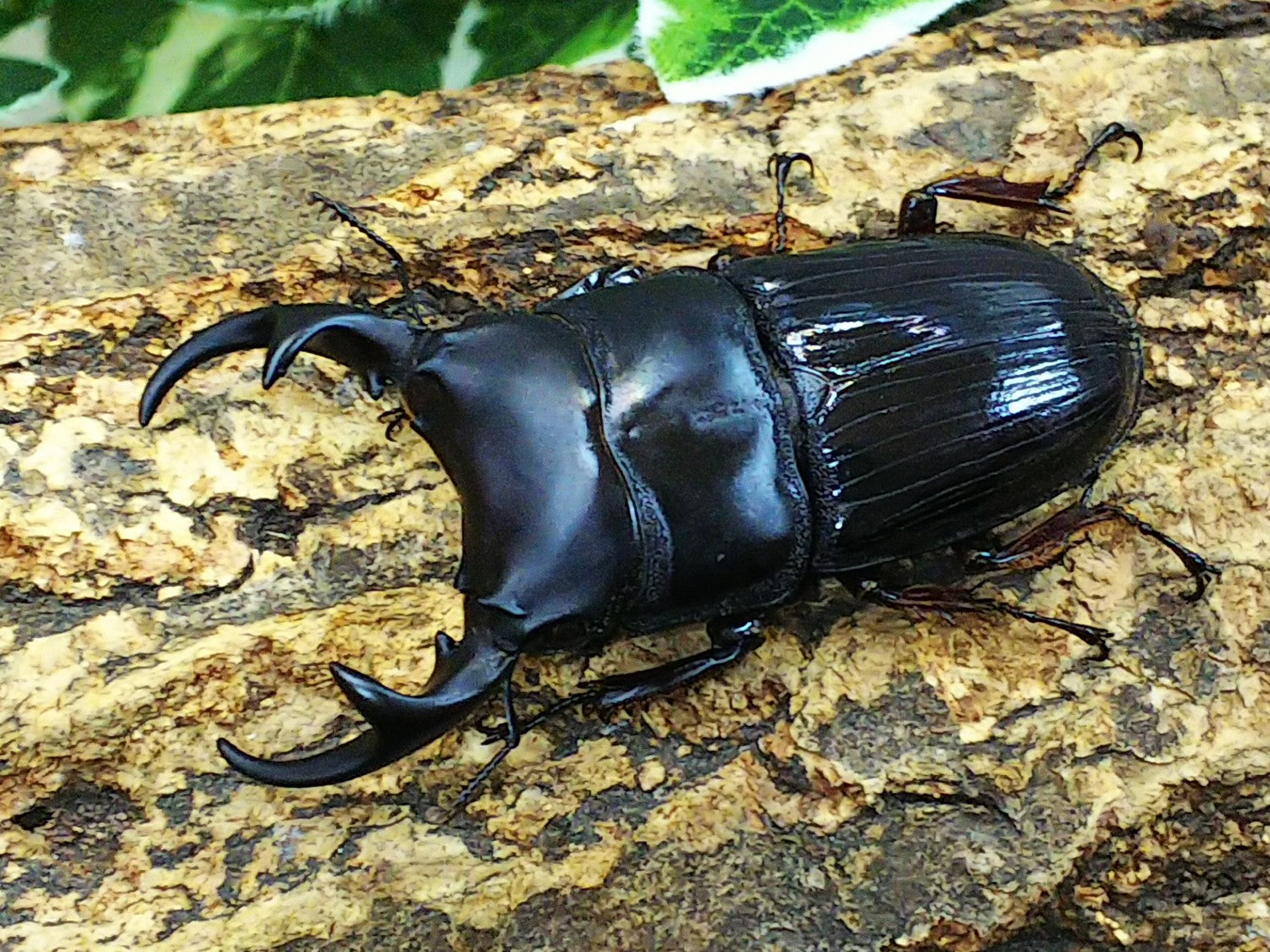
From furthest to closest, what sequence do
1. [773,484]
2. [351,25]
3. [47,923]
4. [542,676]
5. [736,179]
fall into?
1. [351,25]
2. [736,179]
3. [542,676]
4. [773,484]
5. [47,923]

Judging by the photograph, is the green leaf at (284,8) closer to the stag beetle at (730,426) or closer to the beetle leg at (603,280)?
the stag beetle at (730,426)

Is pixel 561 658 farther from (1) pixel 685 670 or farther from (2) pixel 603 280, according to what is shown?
(2) pixel 603 280

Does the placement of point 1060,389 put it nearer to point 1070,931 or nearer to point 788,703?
point 788,703

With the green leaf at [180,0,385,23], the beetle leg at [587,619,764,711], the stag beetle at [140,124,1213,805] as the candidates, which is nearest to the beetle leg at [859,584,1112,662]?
the stag beetle at [140,124,1213,805]

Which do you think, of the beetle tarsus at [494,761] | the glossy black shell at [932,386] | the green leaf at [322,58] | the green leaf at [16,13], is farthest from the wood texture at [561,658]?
the green leaf at [16,13]

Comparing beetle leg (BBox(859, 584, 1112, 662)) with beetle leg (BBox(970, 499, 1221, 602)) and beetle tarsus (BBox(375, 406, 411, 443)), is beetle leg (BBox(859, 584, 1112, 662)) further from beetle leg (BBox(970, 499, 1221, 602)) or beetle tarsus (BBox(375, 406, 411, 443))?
beetle tarsus (BBox(375, 406, 411, 443))


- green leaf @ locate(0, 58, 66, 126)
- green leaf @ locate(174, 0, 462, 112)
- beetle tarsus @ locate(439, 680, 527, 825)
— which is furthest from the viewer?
green leaf @ locate(174, 0, 462, 112)

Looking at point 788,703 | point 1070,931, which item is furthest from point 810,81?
point 1070,931
